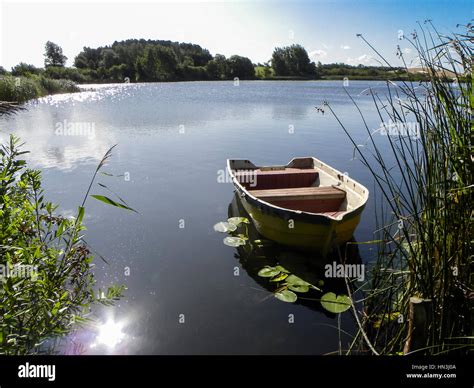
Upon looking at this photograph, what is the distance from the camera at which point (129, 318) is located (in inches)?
231

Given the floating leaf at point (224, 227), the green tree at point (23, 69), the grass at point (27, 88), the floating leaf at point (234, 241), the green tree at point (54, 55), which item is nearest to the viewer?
the floating leaf at point (234, 241)

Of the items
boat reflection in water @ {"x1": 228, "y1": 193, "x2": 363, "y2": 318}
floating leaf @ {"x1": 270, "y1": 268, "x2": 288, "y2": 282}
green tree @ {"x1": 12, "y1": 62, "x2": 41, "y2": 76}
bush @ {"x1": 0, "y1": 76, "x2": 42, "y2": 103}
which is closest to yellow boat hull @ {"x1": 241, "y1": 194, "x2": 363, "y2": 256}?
boat reflection in water @ {"x1": 228, "y1": 193, "x2": 363, "y2": 318}

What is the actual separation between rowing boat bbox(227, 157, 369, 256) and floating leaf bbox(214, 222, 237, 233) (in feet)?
2.56

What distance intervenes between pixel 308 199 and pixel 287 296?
284 centimetres

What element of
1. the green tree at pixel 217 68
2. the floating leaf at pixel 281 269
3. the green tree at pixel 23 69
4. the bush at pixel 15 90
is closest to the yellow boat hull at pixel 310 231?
the floating leaf at pixel 281 269

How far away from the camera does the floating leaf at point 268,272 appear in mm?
6492

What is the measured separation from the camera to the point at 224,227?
9.09m

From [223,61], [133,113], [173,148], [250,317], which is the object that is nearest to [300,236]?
[250,317]

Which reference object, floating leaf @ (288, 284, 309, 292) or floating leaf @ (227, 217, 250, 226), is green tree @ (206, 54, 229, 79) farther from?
floating leaf @ (288, 284, 309, 292)

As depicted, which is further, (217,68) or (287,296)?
(217,68)

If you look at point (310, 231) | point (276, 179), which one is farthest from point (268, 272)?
point (276, 179)

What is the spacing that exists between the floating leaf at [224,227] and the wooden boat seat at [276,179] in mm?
1453

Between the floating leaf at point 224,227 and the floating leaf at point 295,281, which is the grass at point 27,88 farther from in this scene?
the floating leaf at point 295,281

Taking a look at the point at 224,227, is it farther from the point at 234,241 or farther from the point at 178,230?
the point at 178,230
